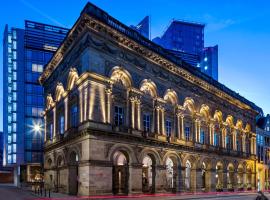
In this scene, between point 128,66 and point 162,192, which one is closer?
point 128,66

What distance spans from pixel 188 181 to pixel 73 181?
1587 cm

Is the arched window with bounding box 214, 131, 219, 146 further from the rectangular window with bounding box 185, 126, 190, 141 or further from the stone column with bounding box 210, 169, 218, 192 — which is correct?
the rectangular window with bounding box 185, 126, 190, 141

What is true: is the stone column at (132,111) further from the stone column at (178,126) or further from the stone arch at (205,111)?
the stone arch at (205,111)

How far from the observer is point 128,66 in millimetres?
33750

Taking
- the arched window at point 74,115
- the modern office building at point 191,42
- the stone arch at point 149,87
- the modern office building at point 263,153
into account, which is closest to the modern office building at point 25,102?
the arched window at point 74,115

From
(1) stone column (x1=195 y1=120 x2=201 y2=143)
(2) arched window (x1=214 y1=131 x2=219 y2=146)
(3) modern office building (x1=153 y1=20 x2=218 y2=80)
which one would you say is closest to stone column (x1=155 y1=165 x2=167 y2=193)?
(1) stone column (x1=195 y1=120 x2=201 y2=143)

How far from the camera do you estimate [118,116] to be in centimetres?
3241

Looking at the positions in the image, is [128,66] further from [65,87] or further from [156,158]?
[156,158]

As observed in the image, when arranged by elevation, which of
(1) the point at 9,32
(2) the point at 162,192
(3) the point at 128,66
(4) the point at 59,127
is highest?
(1) the point at 9,32

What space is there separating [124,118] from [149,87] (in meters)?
5.88

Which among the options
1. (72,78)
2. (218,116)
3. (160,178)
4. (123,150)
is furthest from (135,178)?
(218,116)

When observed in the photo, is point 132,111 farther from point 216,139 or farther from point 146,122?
point 216,139

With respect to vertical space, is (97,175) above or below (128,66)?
below

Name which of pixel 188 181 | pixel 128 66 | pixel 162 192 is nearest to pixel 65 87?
pixel 128 66
